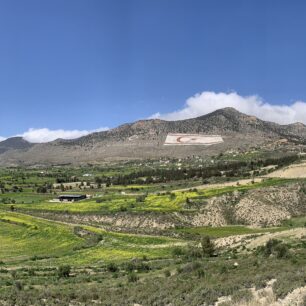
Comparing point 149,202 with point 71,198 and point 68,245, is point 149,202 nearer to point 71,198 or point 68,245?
point 71,198

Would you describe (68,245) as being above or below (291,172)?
below

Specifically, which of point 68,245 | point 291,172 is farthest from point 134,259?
point 291,172

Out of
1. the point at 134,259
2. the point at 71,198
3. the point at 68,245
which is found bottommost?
the point at 68,245

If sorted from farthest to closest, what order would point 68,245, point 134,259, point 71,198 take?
point 71,198, point 68,245, point 134,259

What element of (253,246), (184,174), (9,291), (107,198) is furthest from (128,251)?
(184,174)

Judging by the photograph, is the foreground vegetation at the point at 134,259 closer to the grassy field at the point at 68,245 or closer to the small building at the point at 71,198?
the grassy field at the point at 68,245

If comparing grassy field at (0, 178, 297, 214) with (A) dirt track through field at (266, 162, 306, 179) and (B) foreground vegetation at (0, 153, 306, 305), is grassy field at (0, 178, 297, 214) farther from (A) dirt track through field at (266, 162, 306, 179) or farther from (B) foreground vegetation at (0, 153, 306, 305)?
(A) dirt track through field at (266, 162, 306, 179)

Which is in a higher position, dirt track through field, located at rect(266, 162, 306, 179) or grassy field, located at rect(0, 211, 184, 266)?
dirt track through field, located at rect(266, 162, 306, 179)

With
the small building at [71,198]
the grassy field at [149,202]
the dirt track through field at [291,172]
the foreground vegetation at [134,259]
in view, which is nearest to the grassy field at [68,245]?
the foreground vegetation at [134,259]

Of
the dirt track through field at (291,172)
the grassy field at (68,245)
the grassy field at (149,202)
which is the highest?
the dirt track through field at (291,172)

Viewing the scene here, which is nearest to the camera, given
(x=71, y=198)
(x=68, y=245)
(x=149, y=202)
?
(x=68, y=245)

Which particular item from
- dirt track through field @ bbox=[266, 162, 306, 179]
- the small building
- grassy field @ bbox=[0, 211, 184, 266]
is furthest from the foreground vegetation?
dirt track through field @ bbox=[266, 162, 306, 179]

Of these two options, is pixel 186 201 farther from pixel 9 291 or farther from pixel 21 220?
pixel 9 291

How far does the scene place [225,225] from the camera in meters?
78.3
